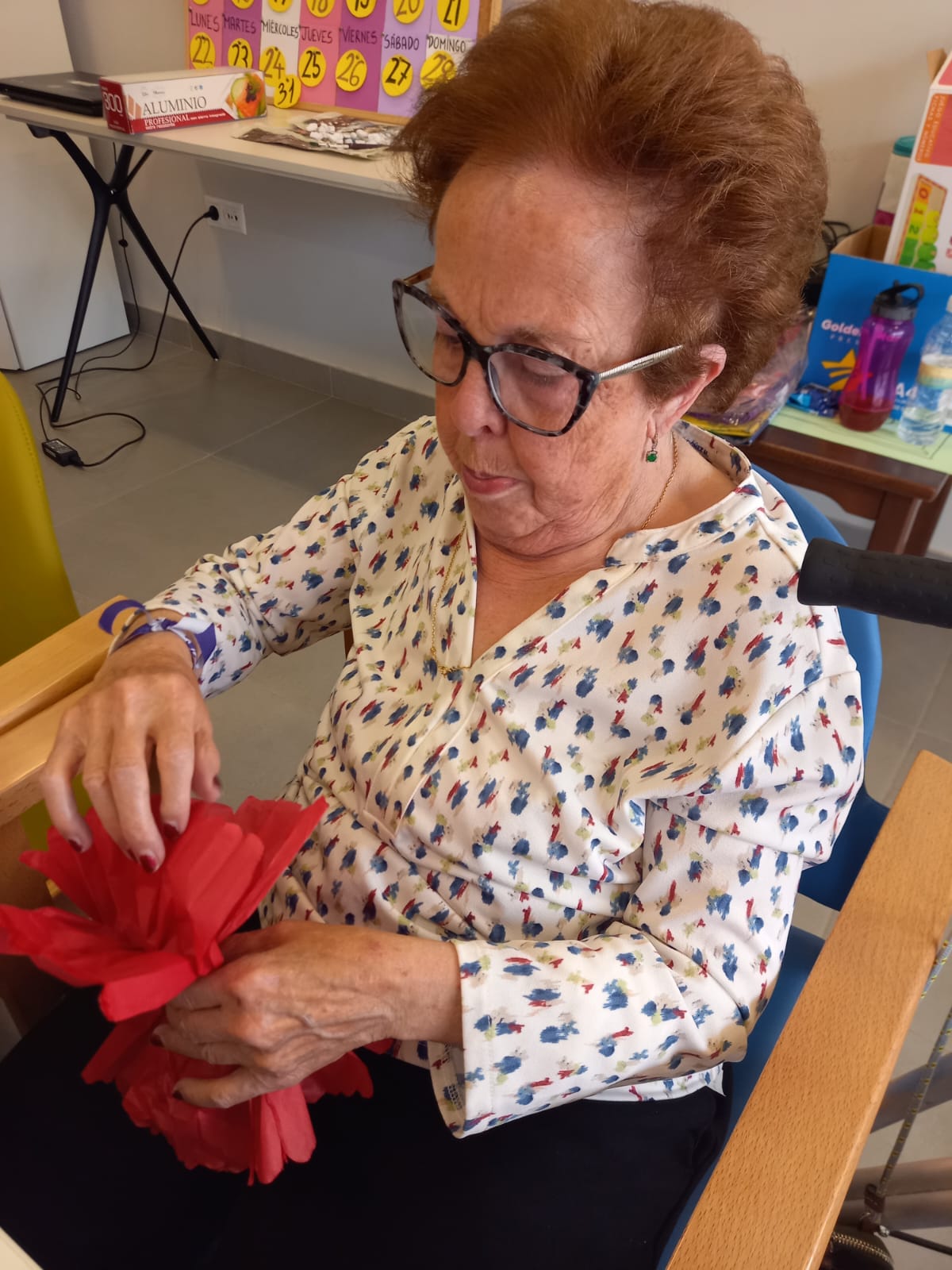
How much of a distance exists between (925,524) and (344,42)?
2023 mm

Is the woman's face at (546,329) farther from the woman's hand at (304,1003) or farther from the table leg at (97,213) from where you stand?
the table leg at (97,213)

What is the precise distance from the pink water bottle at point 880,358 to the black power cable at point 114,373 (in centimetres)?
232

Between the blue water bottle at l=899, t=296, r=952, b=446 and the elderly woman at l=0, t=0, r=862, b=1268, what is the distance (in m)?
1.03

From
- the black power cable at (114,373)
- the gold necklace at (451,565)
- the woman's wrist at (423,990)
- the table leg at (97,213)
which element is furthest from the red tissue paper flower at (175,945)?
the table leg at (97,213)

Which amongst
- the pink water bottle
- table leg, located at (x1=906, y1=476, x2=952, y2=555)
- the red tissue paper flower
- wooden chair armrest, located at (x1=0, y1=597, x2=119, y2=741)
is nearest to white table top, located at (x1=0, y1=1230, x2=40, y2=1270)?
the red tissue paper flower

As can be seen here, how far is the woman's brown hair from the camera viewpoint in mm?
722

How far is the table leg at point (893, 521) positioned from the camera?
170 centimetres

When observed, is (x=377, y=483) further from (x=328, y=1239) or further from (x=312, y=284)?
(x=312, y=284)

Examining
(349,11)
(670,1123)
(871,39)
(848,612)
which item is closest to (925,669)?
(871,39)

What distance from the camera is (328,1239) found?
0.80m

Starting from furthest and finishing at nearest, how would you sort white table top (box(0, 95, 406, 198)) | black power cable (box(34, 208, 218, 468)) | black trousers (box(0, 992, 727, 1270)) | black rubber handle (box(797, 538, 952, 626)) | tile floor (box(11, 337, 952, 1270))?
black power cable (box(34, 208, 218, 468)), white table top (box(0, 95, 406, 198)), tile floor (box(11, 337, 952, 1270)), black trousers (box(0, 992, 727, 1270)), black rubber handle (box(797, 538, 952, 626))

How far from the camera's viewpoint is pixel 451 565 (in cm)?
100

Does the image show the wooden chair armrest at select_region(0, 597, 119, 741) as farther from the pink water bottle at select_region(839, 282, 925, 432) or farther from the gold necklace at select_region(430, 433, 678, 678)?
the pink water bottle at select_region(839, 282, 925, 432)

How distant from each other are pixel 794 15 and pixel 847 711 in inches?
74.3
